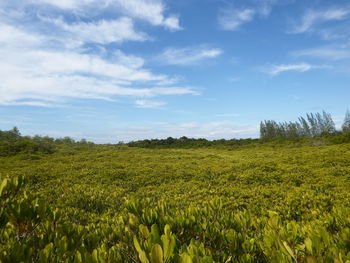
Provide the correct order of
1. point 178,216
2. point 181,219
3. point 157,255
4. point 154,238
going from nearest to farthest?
point 157,255
point 154,238
point 181,219
point 178,216

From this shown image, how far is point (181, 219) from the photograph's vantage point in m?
2.39

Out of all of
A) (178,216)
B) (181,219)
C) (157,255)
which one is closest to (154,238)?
(157,255)

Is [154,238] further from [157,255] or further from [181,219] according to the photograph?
[181,219]

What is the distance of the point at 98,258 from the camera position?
63.2 inches

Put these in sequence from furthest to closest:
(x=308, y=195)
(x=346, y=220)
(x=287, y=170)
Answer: (x=287, y=170), (x=308, y=195), (x=346, y=220)

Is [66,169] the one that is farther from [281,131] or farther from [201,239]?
[281,131]

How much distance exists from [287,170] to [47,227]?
1215 cm

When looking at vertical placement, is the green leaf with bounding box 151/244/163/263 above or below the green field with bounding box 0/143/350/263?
above

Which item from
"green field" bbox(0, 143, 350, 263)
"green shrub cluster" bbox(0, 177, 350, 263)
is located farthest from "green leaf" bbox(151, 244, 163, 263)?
"green shrub cluster" bbox(0, 177, 350, 263)

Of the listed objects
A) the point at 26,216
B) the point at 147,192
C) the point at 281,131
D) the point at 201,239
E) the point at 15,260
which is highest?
the point at 281,131

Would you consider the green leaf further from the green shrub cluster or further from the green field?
the green shrub cluster

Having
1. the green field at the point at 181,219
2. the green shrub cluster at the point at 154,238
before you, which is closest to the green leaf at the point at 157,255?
the green field at the point at 181,219

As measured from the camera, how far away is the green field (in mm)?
1653

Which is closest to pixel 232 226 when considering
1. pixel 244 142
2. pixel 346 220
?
pixel 346 220
